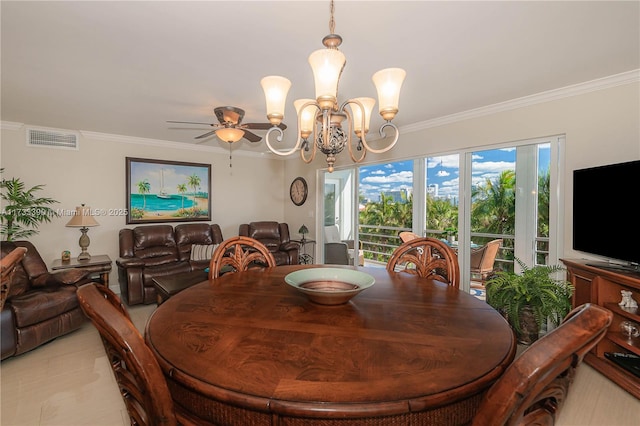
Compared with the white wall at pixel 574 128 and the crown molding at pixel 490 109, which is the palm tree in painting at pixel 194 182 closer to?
the crown molding at pixel 490 109

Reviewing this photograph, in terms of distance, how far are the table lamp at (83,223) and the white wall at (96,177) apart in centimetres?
32

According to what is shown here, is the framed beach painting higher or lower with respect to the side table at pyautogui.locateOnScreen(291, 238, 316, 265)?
higher

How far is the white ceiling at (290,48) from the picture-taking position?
1.69 metres

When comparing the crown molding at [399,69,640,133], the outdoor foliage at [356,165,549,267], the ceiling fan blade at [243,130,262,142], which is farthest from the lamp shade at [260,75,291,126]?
the outdoor foliage at [356,165,549,267]

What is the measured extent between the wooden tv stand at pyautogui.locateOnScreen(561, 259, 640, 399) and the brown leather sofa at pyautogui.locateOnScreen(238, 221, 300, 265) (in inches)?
148

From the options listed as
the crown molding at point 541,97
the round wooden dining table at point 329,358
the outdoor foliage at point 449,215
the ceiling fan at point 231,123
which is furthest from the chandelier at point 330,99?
the outdoor foliage at point 449,215

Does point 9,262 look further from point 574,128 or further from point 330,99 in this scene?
point 574,128

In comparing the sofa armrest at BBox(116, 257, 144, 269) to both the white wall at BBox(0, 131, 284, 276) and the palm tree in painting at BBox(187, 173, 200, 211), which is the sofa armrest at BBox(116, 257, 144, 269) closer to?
the white wall at BBox(0, 131, 284, 276)

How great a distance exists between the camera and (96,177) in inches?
178

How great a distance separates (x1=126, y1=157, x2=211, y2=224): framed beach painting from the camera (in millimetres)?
4812

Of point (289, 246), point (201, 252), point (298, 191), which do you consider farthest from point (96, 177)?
point (298, 191)

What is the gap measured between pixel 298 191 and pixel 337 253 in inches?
60.1

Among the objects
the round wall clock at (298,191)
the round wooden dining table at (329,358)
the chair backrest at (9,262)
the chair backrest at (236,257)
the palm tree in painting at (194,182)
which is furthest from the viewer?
the round wall clock at (298,191)

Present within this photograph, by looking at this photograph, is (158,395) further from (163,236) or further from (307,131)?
(163,236)
